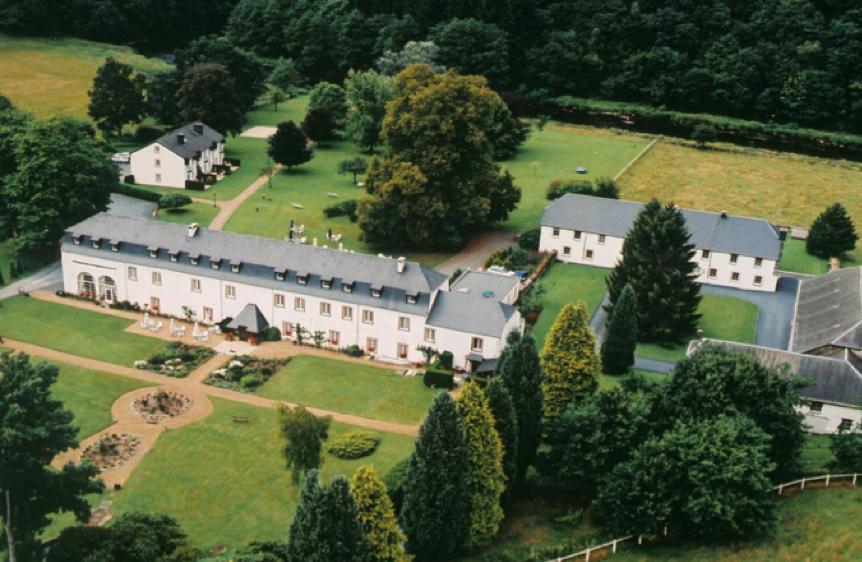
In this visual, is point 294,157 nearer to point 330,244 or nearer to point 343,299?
point 330,244

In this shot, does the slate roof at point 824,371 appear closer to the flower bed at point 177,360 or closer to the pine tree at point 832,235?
the pine tree at point 832,235

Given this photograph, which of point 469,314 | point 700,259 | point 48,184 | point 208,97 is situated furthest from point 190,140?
point 700,259

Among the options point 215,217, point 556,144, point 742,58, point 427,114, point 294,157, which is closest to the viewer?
point 427,114

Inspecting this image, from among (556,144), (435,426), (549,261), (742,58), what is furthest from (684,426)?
(742,58)

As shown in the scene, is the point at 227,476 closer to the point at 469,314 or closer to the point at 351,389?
the point at 351,389

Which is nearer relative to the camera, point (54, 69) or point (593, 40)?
point (54, 69)

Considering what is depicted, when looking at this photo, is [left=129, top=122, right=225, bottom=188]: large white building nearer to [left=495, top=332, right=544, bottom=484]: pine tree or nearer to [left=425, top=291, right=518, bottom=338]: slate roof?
[left=425, top=291, right=518, bottom=338]: slate roof
